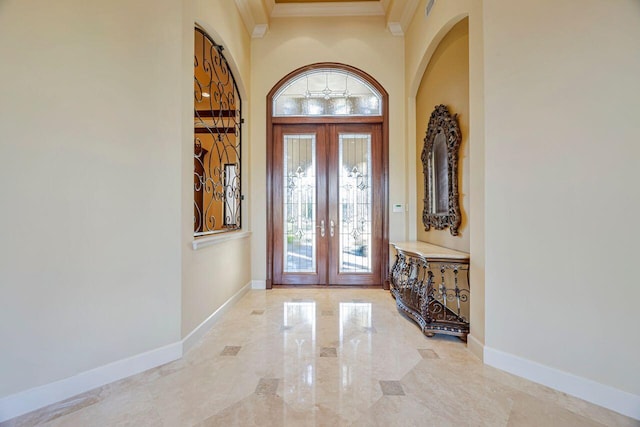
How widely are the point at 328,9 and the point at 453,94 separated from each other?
253 cm

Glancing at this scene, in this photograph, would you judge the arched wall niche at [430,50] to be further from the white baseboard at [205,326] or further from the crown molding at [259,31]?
the white baseboard at [205,326]

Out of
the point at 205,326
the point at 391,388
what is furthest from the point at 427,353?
the point at 205,326

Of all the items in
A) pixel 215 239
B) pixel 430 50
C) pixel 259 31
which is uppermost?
pixel 259 31

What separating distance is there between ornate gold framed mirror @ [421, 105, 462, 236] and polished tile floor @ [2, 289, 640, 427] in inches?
49.8
